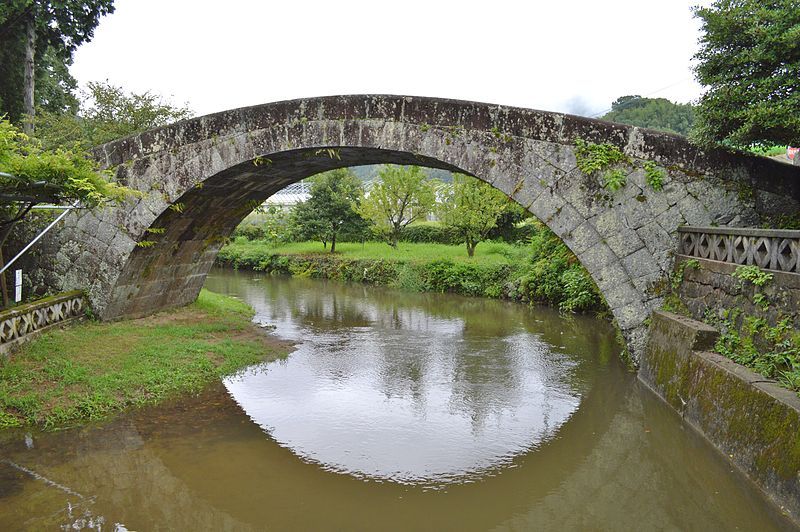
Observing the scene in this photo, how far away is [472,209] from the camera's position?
21.2 meters

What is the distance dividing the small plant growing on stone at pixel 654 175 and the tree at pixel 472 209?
13.5m

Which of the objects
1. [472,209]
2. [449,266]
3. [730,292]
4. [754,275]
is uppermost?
[472,209]

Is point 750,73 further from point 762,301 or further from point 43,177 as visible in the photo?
point 43,177

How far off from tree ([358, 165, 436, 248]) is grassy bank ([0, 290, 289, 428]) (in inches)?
563

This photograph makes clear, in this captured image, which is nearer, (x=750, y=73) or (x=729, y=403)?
(x=729, y=403)

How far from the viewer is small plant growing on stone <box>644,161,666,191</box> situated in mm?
7160

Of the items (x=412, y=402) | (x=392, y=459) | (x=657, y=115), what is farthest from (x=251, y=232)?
(x=657, y=115)

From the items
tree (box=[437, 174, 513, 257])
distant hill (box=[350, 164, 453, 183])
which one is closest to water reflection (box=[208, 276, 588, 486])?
distant hill (box=[350, 164, 453, 183])

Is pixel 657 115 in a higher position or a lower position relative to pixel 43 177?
higher

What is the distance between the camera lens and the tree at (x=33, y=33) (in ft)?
53.4

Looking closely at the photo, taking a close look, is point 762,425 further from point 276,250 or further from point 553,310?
point 276,250

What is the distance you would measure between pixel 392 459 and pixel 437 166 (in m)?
4.80

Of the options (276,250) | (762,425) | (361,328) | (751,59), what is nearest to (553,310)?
(361,328)

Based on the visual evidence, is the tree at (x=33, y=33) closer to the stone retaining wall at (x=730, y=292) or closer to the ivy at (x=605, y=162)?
the ivy at (x=605, y=162)
